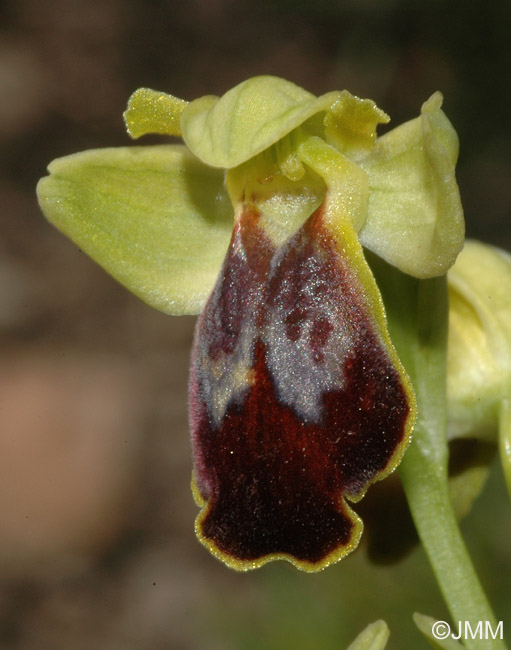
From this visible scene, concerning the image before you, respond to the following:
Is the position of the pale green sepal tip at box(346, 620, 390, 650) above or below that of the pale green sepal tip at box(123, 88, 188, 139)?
below

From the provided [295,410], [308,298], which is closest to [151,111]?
[308,298]

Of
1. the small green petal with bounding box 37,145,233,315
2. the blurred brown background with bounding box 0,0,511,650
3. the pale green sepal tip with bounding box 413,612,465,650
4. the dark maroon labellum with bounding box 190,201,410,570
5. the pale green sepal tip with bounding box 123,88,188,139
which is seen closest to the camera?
the dark maroon labellum with bounding box 190,201,410,570

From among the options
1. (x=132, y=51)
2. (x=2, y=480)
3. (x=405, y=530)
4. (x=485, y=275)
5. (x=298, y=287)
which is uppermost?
(x=298, y=287)

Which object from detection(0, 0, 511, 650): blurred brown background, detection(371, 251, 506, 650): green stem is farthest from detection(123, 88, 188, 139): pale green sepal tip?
detection(0, 0, 511, 650): blurred brown background

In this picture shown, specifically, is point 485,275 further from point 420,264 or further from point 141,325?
point 141,325

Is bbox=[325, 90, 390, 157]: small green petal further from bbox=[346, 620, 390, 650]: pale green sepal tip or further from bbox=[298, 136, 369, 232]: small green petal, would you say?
bbox=[346, 620, 390, 650]: pale green sepal tip

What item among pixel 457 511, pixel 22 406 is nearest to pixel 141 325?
pixel 22 406

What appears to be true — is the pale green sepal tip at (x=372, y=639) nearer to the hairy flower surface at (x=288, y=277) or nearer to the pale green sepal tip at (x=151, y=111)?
the hairy flower surface at (x=288, y=277)
